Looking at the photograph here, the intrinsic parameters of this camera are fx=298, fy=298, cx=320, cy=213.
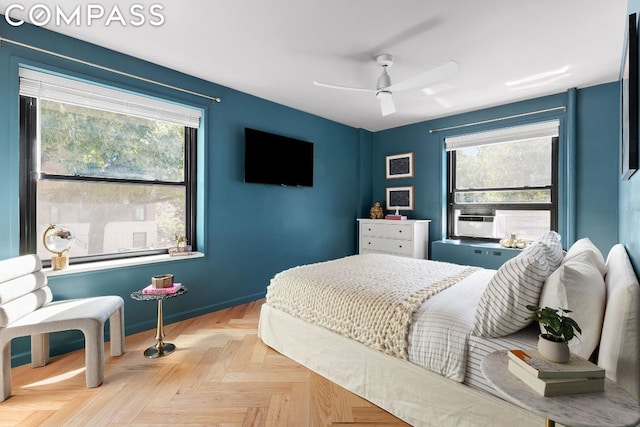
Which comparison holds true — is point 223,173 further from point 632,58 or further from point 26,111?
point 632,58

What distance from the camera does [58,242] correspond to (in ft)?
7.51

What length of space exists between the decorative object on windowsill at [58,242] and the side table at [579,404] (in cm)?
288

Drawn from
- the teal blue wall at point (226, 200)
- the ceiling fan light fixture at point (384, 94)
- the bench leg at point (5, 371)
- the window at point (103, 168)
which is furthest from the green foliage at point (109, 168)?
the ceiling fan light fixture at point (384, 94)

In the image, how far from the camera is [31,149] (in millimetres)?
2299

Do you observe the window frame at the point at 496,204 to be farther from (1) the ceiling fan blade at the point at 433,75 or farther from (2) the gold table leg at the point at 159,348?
(2) the gold table leg at the point at 159,348

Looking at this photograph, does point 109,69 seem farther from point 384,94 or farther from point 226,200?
point 384,94

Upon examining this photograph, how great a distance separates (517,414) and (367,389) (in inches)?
30.5

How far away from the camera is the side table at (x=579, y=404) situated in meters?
0.79

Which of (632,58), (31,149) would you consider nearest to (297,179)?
(31,149)

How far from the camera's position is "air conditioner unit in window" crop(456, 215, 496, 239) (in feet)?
12.9

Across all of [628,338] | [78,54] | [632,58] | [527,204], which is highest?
[78,54]

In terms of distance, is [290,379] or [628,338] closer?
[628,338]

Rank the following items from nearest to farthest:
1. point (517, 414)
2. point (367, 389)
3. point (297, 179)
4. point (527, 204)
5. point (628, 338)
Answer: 1. point (628, 338)
2. point (517, 414)
3. point (367, 389)
4. point (527, 204)
5. point (297, 179)

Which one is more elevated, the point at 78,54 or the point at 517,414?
the point at 78,54
